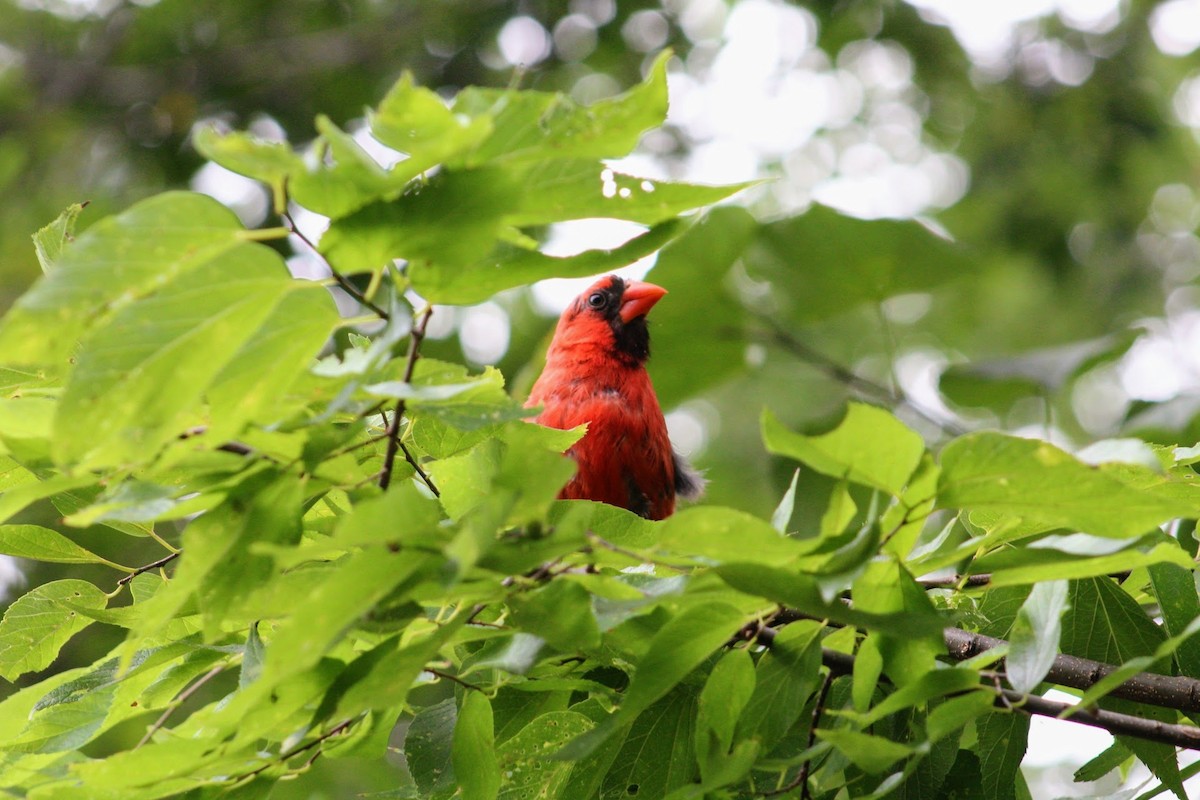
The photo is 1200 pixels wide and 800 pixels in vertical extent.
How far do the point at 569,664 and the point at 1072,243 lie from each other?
8468 mm

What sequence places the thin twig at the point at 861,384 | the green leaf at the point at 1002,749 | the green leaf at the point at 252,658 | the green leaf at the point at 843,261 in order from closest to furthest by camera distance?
the green leaf at the point at 252,658 < the green leaf at the point at 1002,749 < the thin twig at the point at 861,384 < the green leaf at the point at 843,261

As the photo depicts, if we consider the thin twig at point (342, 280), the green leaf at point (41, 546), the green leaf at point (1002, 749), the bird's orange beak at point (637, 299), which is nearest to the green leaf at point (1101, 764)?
the green leaf at point (1002, 749)

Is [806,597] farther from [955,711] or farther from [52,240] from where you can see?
[52,240]

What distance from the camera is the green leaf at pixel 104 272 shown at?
1.17 m

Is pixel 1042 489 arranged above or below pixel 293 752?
above

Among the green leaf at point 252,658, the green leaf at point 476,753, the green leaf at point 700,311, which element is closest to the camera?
the green leaf at point 252,658

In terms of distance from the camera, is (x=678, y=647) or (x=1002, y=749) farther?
(x=1002, y=749)

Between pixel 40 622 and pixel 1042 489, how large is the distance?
1.55 metres

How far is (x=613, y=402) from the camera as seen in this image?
4.12 meters

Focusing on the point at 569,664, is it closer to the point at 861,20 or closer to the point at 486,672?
the point at 486,672

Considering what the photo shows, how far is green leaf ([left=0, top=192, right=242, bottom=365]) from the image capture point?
3.83 feet

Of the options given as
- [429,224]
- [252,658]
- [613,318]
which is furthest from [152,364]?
[613,318]

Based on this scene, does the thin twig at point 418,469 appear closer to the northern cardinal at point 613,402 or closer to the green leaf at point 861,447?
Result: the green leaf at point 861,447

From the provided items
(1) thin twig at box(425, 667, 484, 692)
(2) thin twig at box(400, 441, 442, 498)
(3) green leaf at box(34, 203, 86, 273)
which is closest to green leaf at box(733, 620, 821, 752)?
(1) thin twig at box(425, 667, 484, 692)
